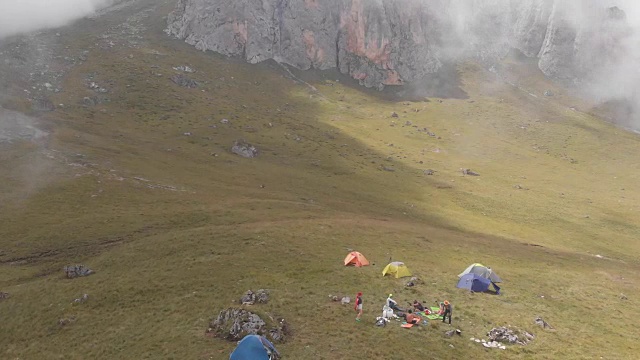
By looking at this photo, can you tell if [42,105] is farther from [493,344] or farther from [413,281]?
[493,344]

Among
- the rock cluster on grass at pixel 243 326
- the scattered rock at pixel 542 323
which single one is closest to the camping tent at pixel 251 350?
the rock cluster on grass at pixel 243 326

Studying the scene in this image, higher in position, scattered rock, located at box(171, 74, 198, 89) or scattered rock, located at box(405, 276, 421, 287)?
scattered rock, located at box(171, 74, 198, 89)

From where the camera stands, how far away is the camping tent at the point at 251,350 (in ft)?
89.2

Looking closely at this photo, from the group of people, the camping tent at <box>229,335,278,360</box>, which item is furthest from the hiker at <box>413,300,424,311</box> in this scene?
the camping tent at <box>229,335,278,360</box>

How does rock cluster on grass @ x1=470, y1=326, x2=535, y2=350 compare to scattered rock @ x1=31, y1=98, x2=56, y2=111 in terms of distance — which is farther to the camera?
scattered rock @ x1=31, y1=98, x2=56, y2=111

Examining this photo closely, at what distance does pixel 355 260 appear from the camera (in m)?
47.7

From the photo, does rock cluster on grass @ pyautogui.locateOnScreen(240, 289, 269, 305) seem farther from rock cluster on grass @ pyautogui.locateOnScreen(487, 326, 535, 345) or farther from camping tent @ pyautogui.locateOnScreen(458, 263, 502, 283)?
camping tent @ pyautogui.locateOnScreen(458, 263, 502, 283)

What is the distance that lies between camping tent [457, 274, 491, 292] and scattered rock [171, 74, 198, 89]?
429 feet

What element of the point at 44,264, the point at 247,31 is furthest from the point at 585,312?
the point at 247,31

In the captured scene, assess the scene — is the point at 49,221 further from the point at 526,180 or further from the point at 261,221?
the point at 526,180

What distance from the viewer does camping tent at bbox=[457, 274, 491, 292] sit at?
43.8m

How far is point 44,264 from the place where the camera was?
153 ft

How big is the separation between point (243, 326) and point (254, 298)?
18.8 ft

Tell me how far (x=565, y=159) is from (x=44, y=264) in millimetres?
158979
